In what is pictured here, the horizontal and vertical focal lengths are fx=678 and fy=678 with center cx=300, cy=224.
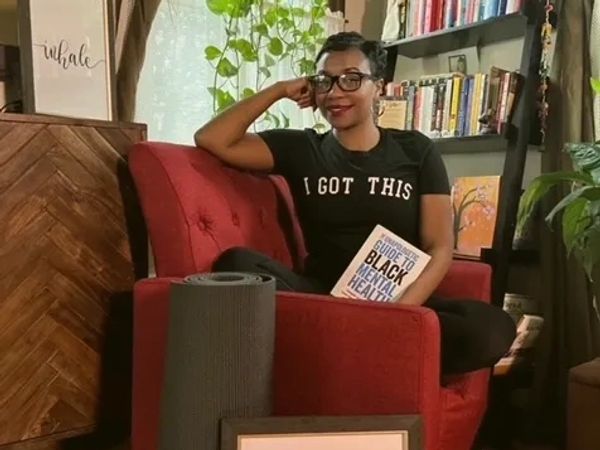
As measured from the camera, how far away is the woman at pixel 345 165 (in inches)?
71.2

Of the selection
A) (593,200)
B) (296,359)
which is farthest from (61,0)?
(593,200)

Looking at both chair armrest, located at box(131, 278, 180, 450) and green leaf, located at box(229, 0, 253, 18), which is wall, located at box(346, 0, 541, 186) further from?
chair armrest, located at box(131, 278, 180, 450)

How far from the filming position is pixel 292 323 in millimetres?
1363

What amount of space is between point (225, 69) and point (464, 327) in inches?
58.0

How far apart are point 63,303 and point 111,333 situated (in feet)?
0.60

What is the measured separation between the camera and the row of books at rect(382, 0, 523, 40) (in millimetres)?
2424

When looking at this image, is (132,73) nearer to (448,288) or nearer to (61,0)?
(61,0)

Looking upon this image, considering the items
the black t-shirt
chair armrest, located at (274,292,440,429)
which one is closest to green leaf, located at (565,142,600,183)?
the black t-shirt

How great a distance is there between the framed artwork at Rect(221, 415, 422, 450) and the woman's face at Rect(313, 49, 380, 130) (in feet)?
2.92

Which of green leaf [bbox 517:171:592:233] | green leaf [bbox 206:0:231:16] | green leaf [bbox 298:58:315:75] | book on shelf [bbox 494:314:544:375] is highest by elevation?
green leaf [bbox 206:0:231:16]

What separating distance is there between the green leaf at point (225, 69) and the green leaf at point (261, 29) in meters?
0.18

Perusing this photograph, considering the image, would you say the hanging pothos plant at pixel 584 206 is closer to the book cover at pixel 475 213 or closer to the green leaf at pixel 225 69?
the book cover at pixel 475 213

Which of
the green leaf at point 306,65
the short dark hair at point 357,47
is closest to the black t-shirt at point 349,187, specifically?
the short dark hair at point 357,47

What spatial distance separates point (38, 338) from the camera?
64.6 inches
